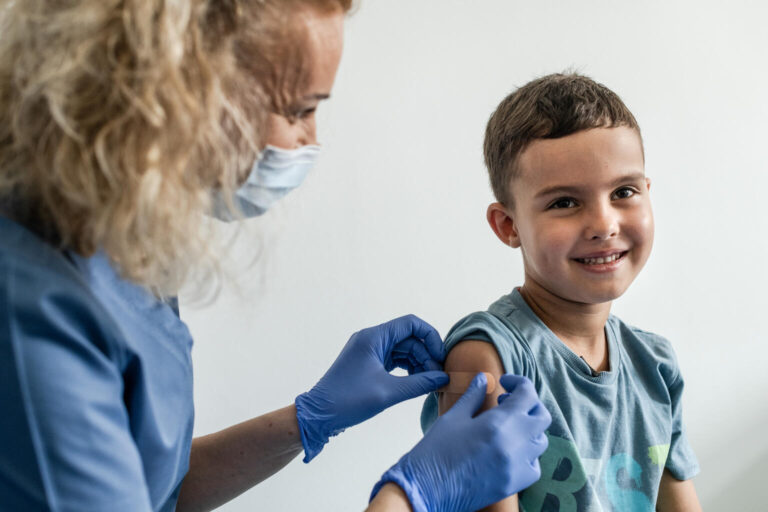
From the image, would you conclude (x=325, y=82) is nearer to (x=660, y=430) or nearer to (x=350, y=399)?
(x=350, y=399)

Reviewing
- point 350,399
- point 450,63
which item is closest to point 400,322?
point 350,399

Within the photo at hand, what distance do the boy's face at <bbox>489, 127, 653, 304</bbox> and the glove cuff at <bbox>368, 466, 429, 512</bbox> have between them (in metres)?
0.40

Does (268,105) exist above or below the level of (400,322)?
above

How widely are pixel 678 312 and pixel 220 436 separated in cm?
129

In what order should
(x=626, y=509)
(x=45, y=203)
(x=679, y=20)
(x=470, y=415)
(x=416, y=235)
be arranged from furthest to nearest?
(x=679, y=20), (x=416, y=235), (x=626, y=509), (x=470, y=415), (x=45, y=203)

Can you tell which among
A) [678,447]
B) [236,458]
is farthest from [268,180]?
[678,447]

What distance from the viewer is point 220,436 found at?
1.25 m

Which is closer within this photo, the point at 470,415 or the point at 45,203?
the point at 45,203

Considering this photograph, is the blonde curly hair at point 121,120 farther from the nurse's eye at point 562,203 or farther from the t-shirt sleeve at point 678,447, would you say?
the t-shirt sleeve at point 678,447

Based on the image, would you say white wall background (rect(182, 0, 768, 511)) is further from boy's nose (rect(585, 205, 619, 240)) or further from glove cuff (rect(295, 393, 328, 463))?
boy's nose (rect(585, 205, 619, 240))

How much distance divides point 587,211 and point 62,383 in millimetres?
780

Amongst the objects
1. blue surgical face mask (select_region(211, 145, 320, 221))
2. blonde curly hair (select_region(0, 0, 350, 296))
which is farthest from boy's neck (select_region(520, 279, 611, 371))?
blonde curly hair (select_region(0, 0, 350, 296))

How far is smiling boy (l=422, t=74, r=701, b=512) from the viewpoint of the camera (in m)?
1.13

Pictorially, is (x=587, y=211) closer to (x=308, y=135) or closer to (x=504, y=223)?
Result: (x=504, y=223)
